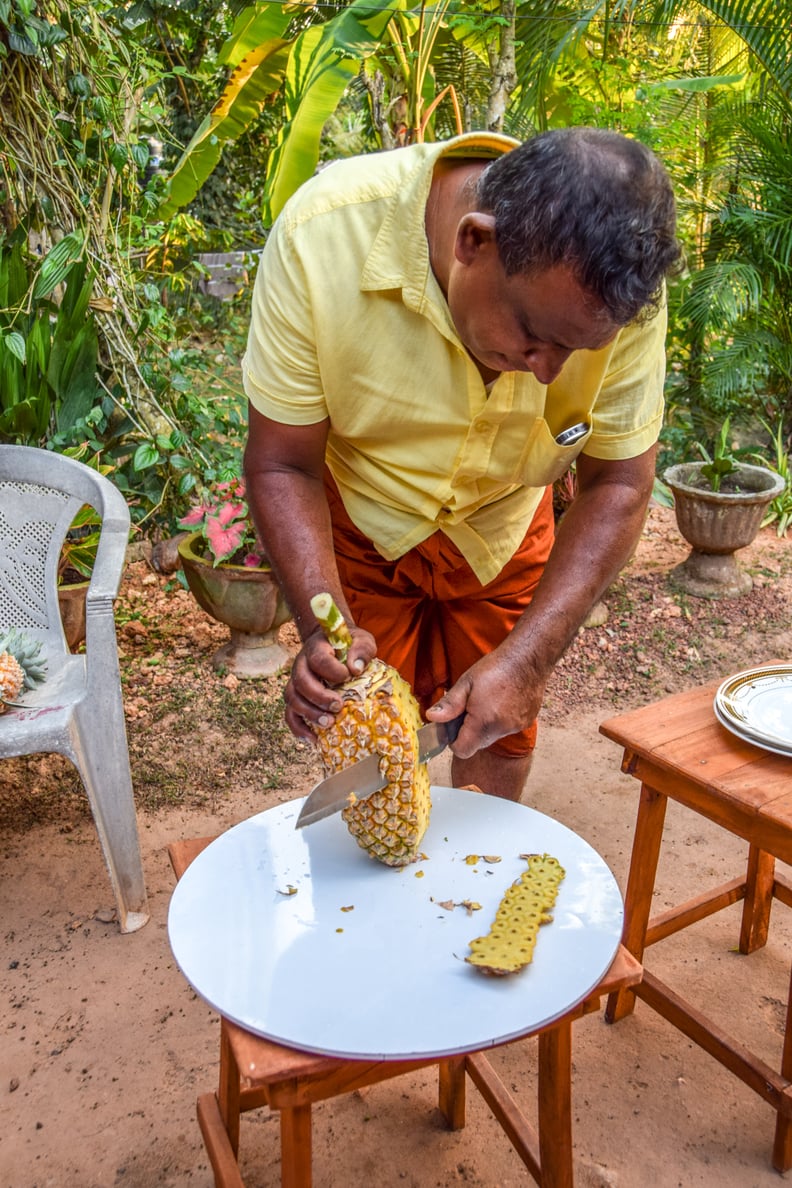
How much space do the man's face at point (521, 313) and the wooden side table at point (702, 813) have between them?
92cm

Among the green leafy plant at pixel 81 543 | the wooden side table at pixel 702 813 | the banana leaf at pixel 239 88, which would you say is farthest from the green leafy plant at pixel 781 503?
the green leafy plant at pixel 81 543

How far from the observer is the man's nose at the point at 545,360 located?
1.48 m

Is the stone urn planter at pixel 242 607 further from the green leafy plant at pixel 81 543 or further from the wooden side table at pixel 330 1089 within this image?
the wooden side table at pixel 330 1089

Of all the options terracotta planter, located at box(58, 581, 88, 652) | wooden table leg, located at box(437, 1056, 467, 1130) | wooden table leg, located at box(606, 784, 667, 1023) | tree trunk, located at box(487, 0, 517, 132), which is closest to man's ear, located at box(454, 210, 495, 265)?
wooden table leg, located at box(606, 784, 667, 1023)

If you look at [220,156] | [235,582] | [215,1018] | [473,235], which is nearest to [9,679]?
[215,1018]

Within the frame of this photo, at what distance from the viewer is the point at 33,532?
2963 millimetres

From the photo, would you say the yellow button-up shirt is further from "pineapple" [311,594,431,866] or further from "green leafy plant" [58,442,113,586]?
"green leafy plant" [58,442,113,586]

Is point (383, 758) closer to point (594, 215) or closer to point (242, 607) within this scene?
point (594, 215)

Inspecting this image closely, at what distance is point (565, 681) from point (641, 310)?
2877 mm

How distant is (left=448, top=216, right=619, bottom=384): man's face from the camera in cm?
138

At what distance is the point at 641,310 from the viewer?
146cm

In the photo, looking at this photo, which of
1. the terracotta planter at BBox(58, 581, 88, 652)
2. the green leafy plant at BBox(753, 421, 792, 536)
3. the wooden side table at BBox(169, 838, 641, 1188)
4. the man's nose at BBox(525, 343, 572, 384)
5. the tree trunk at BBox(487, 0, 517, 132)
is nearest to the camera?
the wooden side table at BBox(169, 838, 641, 1188)

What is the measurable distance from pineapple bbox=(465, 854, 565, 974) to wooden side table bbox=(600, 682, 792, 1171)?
52cm

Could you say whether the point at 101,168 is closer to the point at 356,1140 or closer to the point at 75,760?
the point at 75,760
